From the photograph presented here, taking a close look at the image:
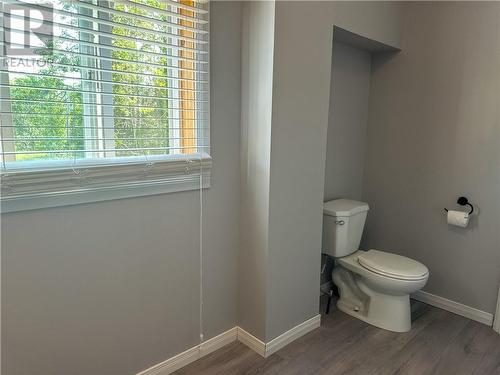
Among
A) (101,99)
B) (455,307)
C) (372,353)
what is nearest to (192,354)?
(372,353)

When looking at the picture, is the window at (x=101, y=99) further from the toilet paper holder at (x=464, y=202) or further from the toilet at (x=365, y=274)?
the toilet paper holder at (x=464, y=202)

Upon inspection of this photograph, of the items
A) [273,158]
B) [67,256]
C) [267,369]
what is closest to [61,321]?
[67,256]

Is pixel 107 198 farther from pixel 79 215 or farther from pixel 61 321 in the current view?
pixel 61 321

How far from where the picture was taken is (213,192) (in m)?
1.96

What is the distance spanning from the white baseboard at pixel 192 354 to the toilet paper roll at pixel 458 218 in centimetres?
159

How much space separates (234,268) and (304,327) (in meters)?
0.60

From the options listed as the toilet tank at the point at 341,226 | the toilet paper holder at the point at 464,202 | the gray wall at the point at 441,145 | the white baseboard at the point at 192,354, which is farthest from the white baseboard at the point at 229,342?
Result: the toilet paper holder at the point at 464,202

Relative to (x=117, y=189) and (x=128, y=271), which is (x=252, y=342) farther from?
(x=117, y=189)

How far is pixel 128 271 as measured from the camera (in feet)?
5.55

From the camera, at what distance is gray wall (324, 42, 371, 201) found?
8.65 feet

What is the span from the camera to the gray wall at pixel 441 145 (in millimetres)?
2355

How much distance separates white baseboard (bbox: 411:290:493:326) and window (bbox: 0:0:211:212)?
1.95 m

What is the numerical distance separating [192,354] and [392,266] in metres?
1.33

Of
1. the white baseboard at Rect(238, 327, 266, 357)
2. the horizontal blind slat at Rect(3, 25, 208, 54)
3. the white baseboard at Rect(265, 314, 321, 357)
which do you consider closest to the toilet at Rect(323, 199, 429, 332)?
the white baseboard at Rect(265, 314, 321, 357)
